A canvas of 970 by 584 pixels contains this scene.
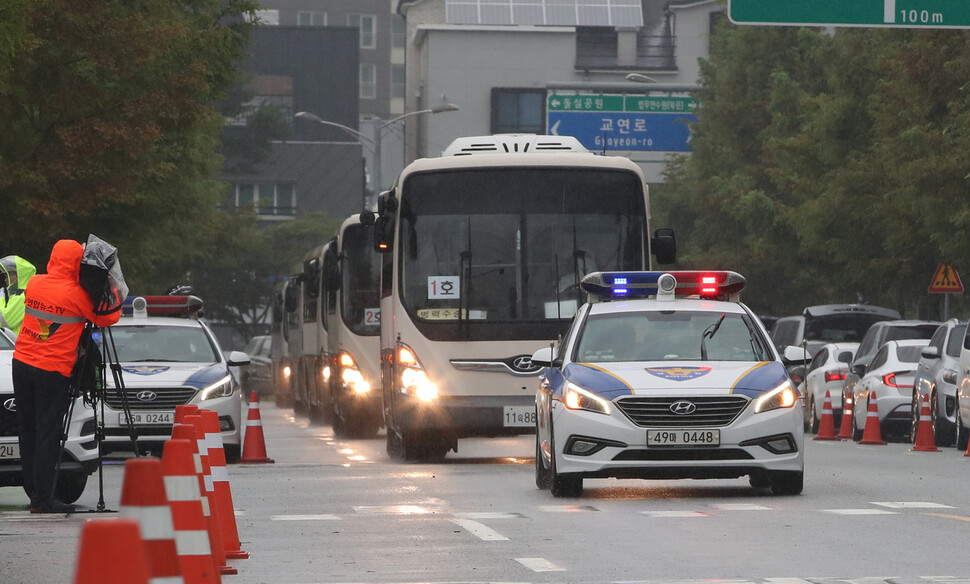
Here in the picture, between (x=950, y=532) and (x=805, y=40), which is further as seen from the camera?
(x=805, y=40)

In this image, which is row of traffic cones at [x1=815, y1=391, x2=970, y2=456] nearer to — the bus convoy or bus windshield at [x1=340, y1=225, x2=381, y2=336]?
the bus convoy

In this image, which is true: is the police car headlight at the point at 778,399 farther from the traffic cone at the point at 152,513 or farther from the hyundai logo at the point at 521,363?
the traffic cone at the point at 152,513

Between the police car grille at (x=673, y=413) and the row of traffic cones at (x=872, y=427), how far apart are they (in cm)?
852

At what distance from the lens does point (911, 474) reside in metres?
18.9

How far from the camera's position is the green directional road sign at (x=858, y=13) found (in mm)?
23531

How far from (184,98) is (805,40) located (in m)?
23.4

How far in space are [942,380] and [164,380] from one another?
9807mm

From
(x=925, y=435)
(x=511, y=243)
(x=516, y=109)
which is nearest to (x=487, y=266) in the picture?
(x=511, y=243)

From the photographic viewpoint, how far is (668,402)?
14930mm

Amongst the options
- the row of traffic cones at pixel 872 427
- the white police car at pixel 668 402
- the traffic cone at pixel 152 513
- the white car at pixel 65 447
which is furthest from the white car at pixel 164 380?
the traffic cone at pixel 152 513

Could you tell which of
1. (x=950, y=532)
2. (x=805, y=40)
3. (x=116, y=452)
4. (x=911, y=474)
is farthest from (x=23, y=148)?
(x=805, y=40)

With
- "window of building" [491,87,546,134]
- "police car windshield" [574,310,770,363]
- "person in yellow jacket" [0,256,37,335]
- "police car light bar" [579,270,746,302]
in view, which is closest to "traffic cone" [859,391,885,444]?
"police car light bar" [579,270,746,302]

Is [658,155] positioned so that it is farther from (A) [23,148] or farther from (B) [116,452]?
(B) [116,452]

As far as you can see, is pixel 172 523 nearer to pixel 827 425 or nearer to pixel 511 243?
pixel 511 243
